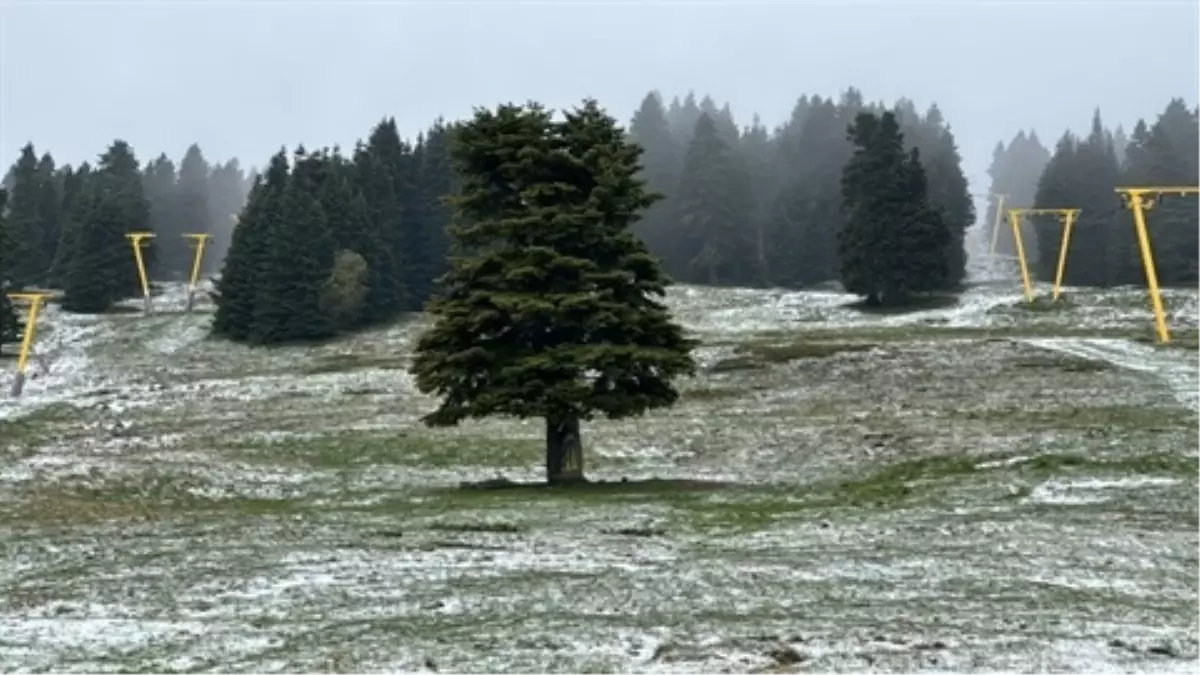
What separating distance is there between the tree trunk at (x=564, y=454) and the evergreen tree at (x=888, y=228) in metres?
52.7

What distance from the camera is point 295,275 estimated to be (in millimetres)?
83125

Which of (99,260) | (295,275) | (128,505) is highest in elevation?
(99,260)

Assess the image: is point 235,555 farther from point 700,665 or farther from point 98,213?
point 98,213

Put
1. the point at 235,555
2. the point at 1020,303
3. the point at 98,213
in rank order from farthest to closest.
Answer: the point at 98,213 → the point at 1020,303 → the point at 235,555

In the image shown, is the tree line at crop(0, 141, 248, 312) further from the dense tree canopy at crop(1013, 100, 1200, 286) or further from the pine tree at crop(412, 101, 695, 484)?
the dense tree canopy at crop(1013, 100, 1200, 286)

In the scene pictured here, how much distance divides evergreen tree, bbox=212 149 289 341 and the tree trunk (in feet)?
188

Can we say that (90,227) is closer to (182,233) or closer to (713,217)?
(713,217)

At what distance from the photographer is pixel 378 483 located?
31.7 meters

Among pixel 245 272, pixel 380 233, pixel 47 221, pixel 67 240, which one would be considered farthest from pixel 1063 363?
pixel 47 221

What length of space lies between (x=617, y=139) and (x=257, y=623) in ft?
59.5

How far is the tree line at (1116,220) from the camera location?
97812mm

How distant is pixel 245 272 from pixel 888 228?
43.3 m

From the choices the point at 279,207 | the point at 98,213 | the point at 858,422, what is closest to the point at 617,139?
the point at 858,422

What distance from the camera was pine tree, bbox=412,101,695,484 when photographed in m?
27.8
